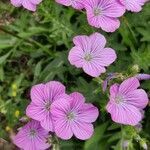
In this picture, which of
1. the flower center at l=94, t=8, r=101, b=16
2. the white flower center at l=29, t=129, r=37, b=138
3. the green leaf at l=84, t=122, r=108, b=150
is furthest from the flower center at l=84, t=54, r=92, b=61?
the green leaf at l=84, t=122, r=108, b=150

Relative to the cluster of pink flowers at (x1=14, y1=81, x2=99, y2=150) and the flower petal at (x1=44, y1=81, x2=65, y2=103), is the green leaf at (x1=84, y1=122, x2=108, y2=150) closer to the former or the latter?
the cluster of pink flowers at (x1=14, y1=81, x2=99, y2=150)

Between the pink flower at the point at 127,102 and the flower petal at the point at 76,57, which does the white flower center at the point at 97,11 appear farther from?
the pink flower at the point at 127,102

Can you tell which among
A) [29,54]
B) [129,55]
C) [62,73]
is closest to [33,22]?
[29,54]

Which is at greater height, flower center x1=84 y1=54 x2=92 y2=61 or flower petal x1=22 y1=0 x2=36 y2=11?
flower petal x1=22 y1=0 x2=36 y2=11

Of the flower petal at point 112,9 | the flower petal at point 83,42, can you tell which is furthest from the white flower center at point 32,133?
the flower petal at point 112,9

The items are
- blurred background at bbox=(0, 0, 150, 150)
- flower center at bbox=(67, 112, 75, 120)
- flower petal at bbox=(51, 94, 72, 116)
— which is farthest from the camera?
blurred background at bbox=(0, 0, 150, 150)

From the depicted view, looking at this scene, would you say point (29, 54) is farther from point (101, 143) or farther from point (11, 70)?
point (101, 143)
